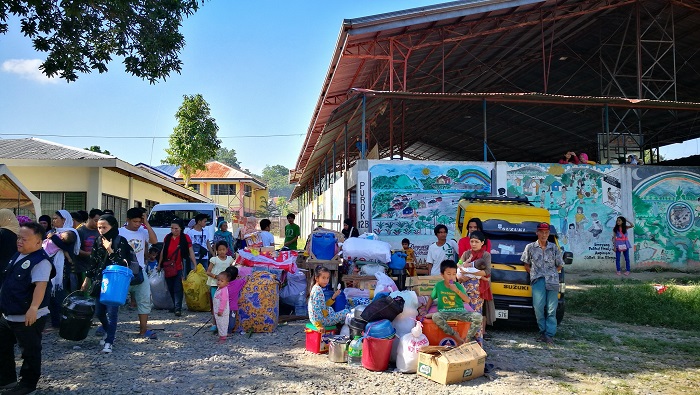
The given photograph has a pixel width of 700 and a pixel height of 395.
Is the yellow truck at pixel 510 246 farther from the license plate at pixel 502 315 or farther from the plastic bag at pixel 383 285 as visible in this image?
the plastic bag at pixel 383 285

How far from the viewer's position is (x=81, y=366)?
19.5 feet

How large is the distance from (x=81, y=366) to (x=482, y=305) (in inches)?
198

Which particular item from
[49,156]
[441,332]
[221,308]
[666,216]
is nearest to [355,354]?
[441,332]

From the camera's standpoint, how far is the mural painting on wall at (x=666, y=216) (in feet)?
52.2

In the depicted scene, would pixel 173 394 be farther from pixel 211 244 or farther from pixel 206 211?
pixel 206 211

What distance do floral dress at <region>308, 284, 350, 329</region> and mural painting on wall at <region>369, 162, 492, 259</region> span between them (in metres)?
7.77

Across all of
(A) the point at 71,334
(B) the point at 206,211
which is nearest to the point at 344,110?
(B) the point at 206,211

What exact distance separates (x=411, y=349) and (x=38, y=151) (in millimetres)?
15871

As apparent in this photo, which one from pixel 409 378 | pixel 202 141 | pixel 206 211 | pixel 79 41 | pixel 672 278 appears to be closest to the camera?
pixel 409 378

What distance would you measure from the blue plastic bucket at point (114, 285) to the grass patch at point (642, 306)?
7816mm

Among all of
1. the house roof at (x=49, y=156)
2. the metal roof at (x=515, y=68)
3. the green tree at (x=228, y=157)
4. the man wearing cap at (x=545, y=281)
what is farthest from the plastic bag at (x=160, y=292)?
the green tree at (x=228, y=157)

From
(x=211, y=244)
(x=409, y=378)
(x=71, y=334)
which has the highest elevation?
(x=211, y=244)

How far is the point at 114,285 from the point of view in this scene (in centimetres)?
634

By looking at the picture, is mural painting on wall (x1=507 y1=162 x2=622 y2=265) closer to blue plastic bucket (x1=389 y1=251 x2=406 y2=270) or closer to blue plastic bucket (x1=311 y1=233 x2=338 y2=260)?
blue plastic bucket (x1=389 y1=251 x2=406 y2=270)
